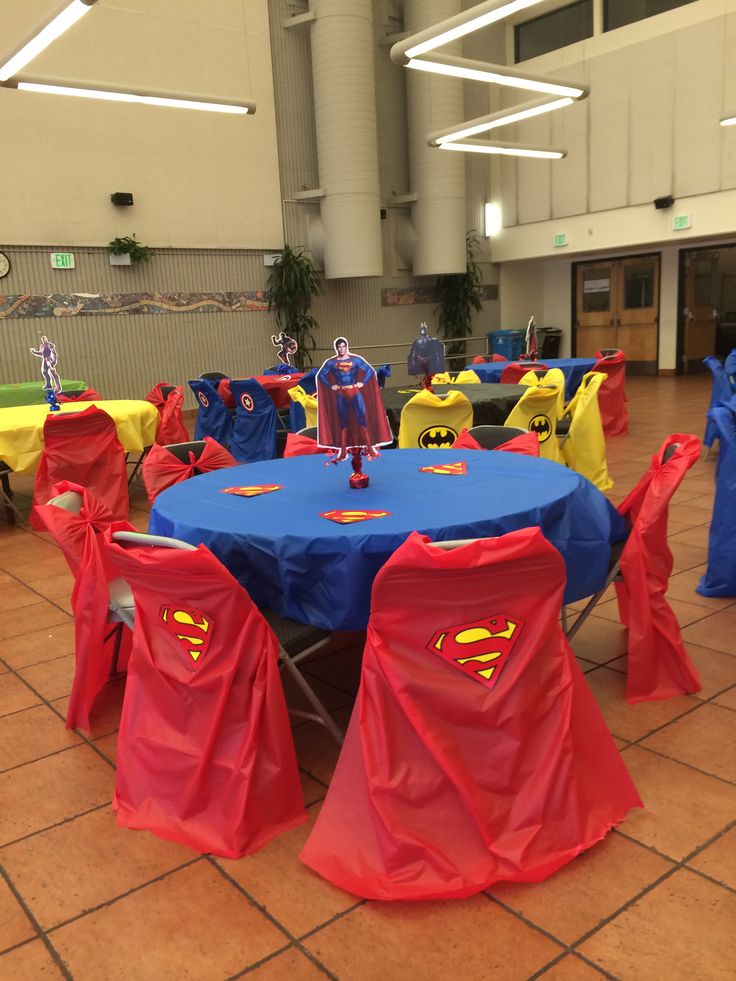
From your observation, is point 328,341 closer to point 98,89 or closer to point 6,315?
point 6,315

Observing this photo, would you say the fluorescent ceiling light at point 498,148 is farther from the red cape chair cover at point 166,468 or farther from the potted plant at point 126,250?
the red cape chair cover at point 166,468

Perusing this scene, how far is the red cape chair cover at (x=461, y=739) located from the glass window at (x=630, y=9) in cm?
1178

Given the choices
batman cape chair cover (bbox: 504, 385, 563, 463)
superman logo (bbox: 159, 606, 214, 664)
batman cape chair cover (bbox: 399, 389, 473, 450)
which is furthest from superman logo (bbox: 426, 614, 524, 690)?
batman cape chair cover (bbox: 504, 385, 563, 463)

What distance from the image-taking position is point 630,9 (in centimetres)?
1127

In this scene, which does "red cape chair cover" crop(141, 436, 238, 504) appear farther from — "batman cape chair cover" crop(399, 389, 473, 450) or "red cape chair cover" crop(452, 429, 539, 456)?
"batman cape chair cover" crop(399, 389, 473, 450)

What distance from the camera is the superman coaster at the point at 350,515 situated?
2252 millimetres

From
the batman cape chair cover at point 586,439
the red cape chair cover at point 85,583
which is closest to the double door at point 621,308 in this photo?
the batman cape chair cover at point 586,439

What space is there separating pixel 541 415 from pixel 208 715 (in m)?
3.56

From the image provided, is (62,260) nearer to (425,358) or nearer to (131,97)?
(131,97)

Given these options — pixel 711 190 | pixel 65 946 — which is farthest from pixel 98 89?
pixel 711 190

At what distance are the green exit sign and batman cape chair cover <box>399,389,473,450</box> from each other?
6.42 metres

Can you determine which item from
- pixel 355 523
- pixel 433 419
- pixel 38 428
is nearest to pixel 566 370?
pixel 433 419

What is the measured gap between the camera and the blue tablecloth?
7328mm

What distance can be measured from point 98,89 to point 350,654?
4.66 m
